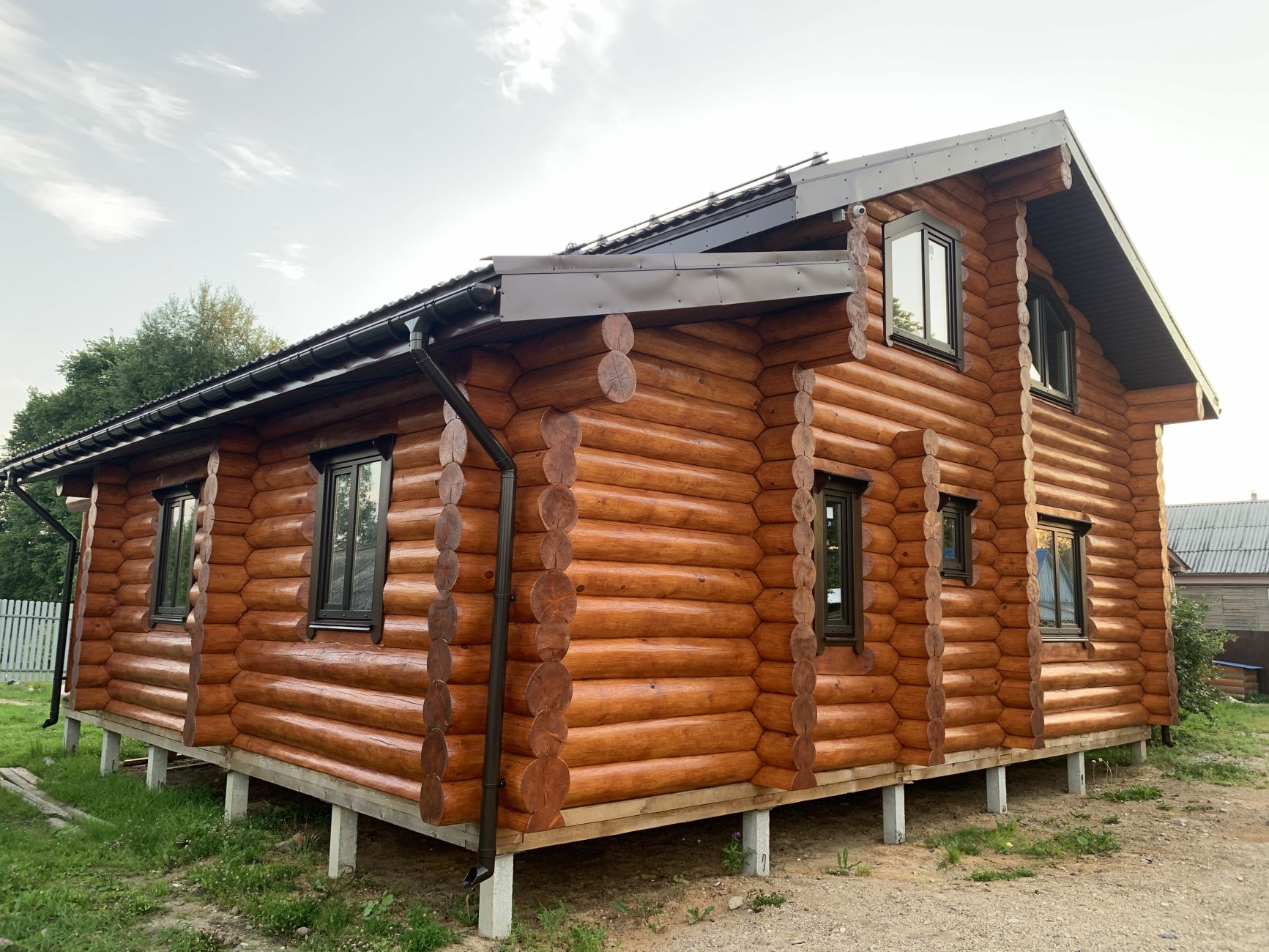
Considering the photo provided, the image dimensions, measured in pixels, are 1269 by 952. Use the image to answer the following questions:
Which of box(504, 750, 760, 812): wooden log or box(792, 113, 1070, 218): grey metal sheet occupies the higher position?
box(792, 113, 1070, 218): grey metal sheet

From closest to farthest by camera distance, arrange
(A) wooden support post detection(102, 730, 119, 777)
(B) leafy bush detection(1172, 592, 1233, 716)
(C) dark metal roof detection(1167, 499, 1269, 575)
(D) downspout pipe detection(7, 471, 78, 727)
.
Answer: (A) wooden support post detection(102, 730, 119, 777) → (D) downspout pipe detection(7, 471, 78, 727) → (B) leafy bush detection(1172, 592, 1233, 716) → (C) dark metal roof detection(1167, 499, 1269, 575)

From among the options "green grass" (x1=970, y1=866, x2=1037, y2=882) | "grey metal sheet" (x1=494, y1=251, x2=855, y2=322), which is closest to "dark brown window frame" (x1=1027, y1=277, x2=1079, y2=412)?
"grey metal sheet" (x1=494, y1=251, x2=855, y2=322)

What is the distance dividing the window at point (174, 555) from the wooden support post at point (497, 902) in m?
5.87

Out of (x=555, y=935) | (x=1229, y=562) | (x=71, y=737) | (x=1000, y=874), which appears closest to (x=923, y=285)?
(x=1000, y=874)

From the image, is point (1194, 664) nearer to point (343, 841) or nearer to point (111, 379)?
point (343, 841)

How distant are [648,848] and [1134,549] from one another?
9.06 m

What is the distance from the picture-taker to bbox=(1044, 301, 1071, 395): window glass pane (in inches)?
466

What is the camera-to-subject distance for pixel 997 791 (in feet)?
31.4

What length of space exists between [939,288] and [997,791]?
5.41m

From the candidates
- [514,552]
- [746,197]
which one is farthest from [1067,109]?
[514,552]

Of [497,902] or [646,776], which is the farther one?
[646,776]

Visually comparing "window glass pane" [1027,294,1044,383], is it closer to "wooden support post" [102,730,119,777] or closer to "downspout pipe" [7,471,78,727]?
"wooden support post" [102,730,119,777]

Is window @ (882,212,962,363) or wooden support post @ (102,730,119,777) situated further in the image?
wooden support post @ (102,730,119,777)

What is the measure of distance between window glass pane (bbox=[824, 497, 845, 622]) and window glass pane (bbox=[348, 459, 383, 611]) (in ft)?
12.6
